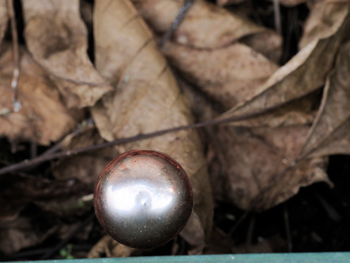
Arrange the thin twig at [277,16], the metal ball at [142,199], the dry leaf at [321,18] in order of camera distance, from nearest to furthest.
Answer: the metal ball at [142,199], the dry leaf at [321,18], the thin twig at [277,16]

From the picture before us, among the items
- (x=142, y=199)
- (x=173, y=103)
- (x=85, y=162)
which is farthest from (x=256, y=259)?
(x=85, y=162)

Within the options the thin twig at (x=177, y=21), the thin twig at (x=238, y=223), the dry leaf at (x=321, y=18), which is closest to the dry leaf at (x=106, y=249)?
the thin twig at (x=238, y=223)

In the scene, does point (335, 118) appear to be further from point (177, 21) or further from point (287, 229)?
point (177, 21)

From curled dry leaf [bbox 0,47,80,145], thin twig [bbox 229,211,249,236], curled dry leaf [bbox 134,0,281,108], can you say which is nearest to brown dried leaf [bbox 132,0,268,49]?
curled dry leaf [bbox 134,0,281,108]

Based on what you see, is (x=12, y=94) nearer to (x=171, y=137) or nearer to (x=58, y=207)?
(x=58, y=207)

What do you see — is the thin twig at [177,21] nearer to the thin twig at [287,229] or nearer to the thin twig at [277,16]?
the thin twig at [277,16]

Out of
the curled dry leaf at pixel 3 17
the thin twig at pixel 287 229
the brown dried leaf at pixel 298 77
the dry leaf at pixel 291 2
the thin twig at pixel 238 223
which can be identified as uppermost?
the curled dry leaf at pixel 3 17

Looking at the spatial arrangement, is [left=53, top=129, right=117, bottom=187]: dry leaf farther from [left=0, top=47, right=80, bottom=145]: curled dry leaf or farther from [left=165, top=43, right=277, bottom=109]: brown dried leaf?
[left=165, top=43, right=277, bottom=109]: brown dried leaf
